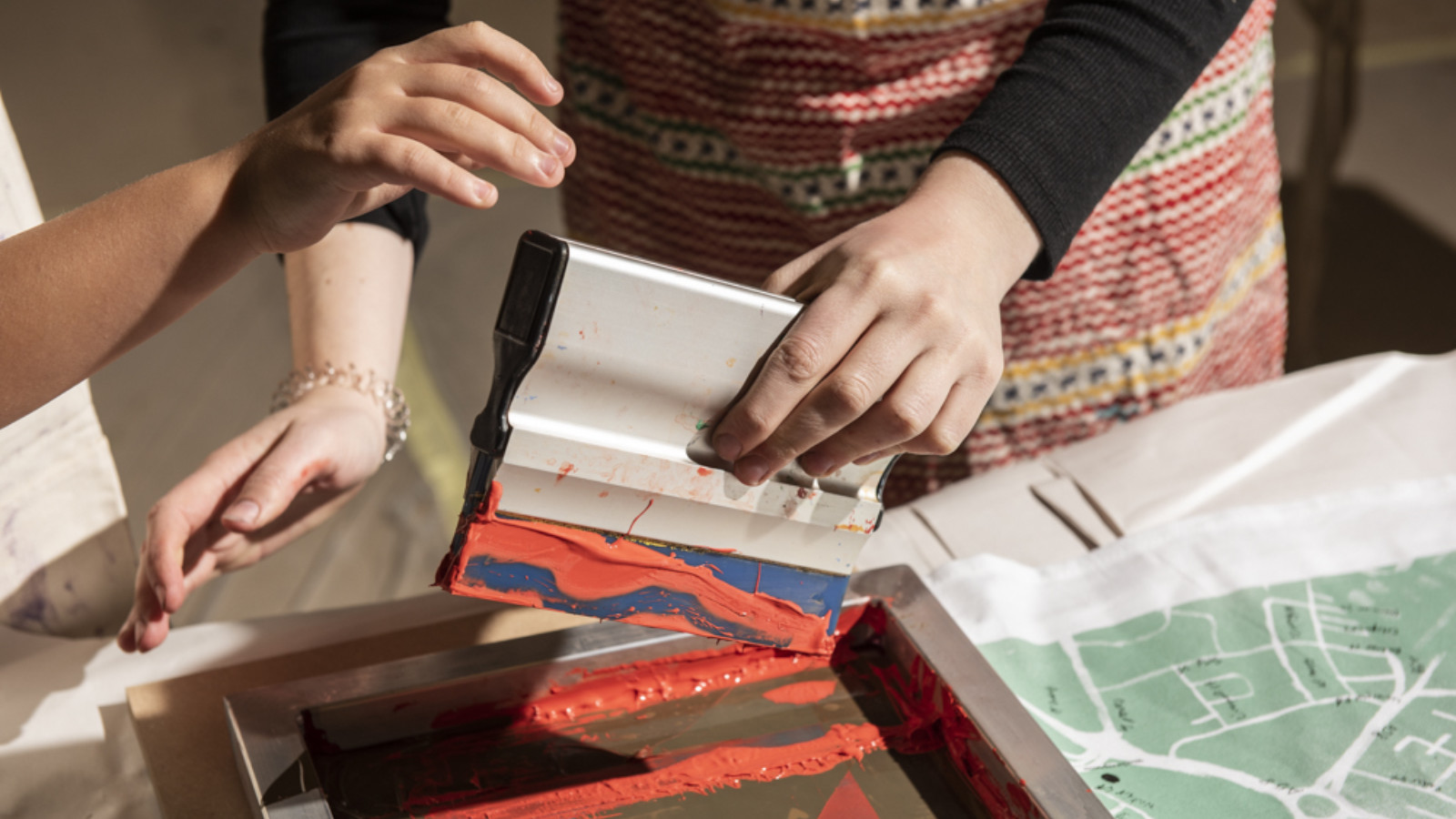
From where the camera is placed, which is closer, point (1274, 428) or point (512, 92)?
point (512, 92)

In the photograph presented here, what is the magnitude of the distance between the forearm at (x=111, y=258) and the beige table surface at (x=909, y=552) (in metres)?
0.21

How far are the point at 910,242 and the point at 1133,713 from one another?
269 mm

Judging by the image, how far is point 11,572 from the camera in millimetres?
590

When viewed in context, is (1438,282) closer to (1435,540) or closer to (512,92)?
(1435,540)

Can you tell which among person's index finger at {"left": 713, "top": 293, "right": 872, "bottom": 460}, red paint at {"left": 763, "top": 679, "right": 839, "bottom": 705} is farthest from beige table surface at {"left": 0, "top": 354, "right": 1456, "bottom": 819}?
person's index finger at {"left": 713, "top": 293, "right": 872, "bottom": 460}

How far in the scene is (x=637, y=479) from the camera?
17.2 inches

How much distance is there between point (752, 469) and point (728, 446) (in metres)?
0.02

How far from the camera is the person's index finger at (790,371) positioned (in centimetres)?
43

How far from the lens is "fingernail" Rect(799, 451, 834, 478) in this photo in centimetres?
46

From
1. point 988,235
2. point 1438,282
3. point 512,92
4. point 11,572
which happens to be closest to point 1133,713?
point 988,235

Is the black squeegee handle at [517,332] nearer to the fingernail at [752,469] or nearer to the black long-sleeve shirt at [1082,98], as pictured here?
the fingernail at [752,469]

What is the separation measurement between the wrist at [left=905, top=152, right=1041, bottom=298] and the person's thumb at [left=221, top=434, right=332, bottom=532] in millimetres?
360

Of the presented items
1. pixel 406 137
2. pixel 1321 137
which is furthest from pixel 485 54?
pixel 1321 137

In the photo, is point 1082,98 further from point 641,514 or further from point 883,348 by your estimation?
point 641,514
